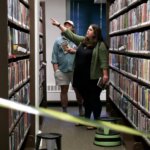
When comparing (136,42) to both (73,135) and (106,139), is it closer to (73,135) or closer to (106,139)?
(106,139)

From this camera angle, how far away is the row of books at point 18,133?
297 cm

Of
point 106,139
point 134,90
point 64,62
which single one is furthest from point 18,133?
point 64,62

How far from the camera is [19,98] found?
3398 mm

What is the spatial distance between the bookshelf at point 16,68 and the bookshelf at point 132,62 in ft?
3.62

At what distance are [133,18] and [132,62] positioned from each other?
21.0 inches

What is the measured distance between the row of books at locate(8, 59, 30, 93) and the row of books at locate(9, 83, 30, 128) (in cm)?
8

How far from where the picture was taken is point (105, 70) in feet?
15.2

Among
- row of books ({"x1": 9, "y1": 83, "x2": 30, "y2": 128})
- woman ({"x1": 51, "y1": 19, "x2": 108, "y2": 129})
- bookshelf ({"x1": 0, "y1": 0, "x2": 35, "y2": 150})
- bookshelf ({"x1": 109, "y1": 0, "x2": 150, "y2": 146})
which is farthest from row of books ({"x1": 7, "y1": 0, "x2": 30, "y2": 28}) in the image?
bookshelf ({"x1": 109, "y1": 0, "x2": 150, "y2": 146})

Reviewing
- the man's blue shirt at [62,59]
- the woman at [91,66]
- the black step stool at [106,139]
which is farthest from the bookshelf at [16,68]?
the man's blue shirt at [62,59]

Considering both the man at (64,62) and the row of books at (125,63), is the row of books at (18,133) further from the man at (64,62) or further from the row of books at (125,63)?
the man at (64,62)

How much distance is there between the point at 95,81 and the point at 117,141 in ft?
2.98

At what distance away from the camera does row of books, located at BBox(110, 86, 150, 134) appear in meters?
3.72

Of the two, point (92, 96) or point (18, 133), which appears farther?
point (92, 96)

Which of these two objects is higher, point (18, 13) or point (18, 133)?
point (18, 13)
